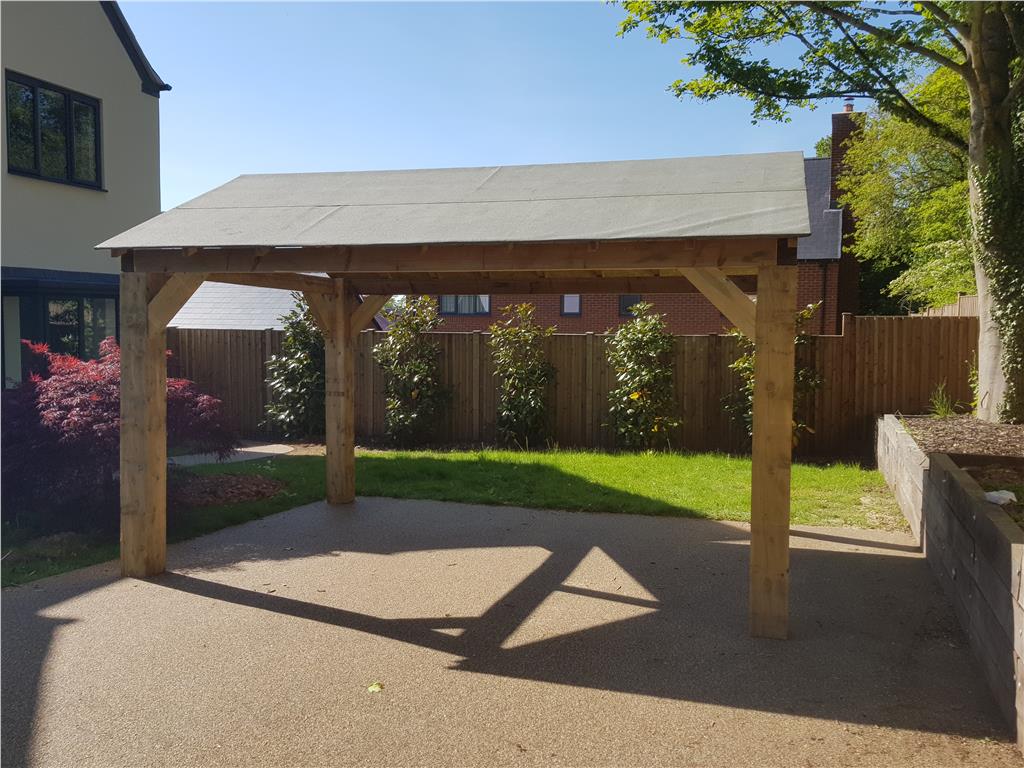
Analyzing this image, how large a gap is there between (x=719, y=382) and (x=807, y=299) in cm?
1234

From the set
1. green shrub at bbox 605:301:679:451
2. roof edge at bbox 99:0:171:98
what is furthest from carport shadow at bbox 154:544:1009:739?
roof edge at bbox 99:0:171:98

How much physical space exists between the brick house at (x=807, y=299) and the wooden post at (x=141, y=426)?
16.5m

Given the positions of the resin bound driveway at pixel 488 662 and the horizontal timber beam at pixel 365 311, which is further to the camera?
the horizontal timber beam at pixel 365 311

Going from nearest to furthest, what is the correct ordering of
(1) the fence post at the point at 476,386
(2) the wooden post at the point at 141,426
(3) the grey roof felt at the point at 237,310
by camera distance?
(2) the wooden post at the point at 141,426, (1) the fence post at the point at 476,386, (3) the grey roof felt at the point at 237,310

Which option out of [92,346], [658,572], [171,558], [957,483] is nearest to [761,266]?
[957,483]

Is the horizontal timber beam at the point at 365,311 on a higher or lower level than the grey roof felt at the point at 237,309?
lower

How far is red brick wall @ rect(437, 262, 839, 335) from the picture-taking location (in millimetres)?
23844

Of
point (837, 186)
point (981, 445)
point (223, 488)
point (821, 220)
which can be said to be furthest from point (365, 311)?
point (837, 186)

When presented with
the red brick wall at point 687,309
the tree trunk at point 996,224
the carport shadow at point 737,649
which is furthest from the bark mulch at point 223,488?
the red brick wall at point 687,309

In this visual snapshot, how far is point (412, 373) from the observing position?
547 inches

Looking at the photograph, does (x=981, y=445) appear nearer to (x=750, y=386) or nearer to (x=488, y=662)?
(x=750, y=386)

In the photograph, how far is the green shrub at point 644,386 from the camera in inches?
504

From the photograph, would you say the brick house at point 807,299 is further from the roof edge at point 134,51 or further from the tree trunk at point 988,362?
the tree trunk at point 988,362

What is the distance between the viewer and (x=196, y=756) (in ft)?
12.8
